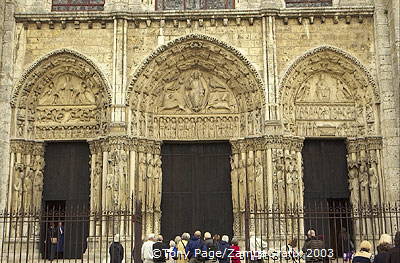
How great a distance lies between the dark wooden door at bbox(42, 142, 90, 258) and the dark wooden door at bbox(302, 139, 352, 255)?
6266 mm

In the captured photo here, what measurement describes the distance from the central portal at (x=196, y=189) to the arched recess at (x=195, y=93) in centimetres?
50

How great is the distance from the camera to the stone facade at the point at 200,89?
14547 mm

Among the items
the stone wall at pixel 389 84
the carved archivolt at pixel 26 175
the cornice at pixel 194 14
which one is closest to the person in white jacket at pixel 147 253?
the carved archivolt at pixel 26 175

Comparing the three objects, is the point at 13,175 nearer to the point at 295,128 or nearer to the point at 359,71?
the point at 295,128

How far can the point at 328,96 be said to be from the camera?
15453mm

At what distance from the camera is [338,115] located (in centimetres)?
1530

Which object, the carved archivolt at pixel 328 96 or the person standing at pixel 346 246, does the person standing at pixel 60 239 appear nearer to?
the carved archivolt at pixel 328 96

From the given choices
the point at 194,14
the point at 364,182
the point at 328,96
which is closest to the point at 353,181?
the point at 364,182

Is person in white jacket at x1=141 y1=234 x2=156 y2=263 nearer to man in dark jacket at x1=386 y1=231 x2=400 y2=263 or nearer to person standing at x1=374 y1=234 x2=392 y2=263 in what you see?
person standing at x1=374 y1=234 x2=392 y2=263

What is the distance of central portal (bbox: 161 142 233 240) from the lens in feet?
49.7

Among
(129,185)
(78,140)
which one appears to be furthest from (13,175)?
(129,185)

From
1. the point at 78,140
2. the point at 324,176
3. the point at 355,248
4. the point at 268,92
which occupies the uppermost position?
the point at 268,92

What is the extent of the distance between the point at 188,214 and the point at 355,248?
4.64 metres

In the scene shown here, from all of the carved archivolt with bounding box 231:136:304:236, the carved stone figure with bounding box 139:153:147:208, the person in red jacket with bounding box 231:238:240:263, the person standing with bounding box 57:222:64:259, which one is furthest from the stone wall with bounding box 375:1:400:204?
the person standing with bounding box 57:222:64:259
